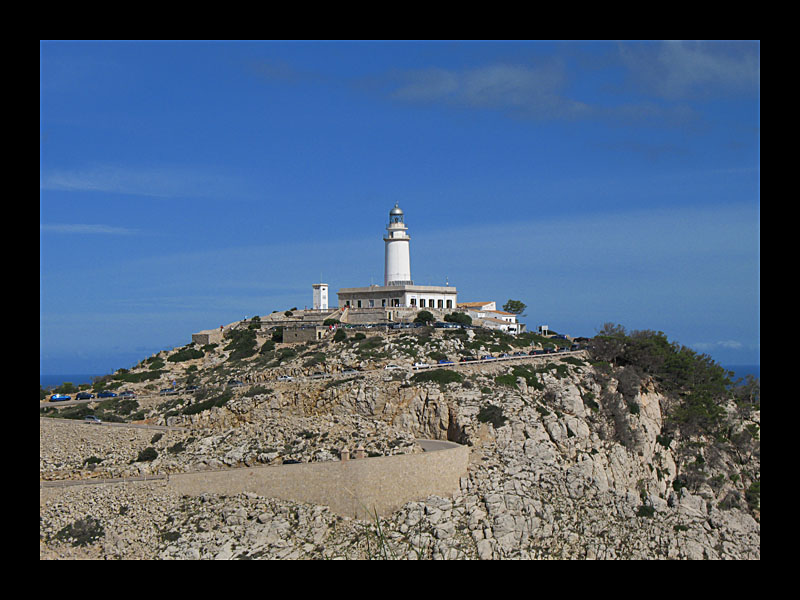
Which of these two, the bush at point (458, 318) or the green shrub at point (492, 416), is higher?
the bush at point (458, 318)

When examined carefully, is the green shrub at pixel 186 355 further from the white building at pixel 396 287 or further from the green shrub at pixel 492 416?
the green shrub at pixel 492 416

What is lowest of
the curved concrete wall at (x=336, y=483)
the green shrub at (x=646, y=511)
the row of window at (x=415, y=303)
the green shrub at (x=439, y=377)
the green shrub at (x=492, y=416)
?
the green shrub at (x=646, y=511)

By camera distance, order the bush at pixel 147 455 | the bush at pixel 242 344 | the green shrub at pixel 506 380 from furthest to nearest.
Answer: the bush at pixel 242 344 < the green shrub at pixel 506 380 < the bush at pixel 147 455

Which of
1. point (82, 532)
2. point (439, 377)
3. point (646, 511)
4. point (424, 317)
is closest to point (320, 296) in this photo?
point (424, 317)

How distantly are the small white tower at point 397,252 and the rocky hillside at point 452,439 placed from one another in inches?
408

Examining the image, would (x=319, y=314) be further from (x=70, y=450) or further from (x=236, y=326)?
(x=70, y=450)

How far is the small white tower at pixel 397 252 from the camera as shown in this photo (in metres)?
59.6

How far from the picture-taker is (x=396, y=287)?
57.8 metres

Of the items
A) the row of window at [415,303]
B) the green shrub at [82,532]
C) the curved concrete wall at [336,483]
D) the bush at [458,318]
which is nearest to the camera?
the green shrub at [82,532]

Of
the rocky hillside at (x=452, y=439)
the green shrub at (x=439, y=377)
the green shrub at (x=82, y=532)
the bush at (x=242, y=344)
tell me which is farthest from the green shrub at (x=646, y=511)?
the bush at (x=242, y=344)

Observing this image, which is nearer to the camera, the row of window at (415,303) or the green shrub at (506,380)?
the green shrub at (506,380)

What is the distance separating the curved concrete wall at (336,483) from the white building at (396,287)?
29310 millimetres
